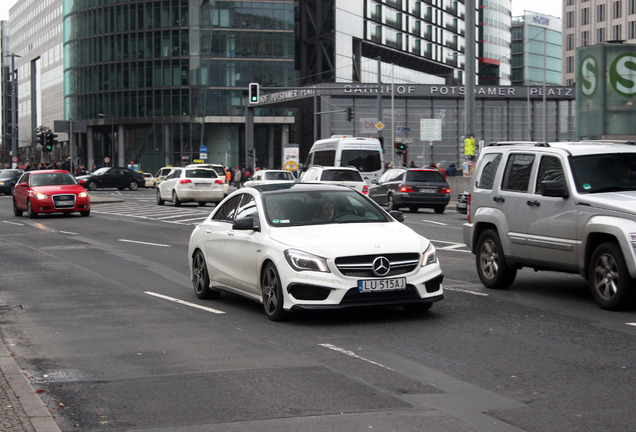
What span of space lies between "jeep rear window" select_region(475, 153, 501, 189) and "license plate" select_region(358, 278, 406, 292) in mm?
3473

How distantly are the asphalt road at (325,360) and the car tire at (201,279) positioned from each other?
0.18m

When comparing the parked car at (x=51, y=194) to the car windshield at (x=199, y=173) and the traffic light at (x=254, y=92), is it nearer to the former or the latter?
the car windshield at (x=199, y=173)

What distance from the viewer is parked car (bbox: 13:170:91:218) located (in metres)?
31.5

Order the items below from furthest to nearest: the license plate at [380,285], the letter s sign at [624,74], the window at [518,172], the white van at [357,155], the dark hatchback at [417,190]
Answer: the white van at [357,155], the dark hatchback at [417,190], the letter s sign at [624,74], the window at [518,172], the license plate at [380,285]

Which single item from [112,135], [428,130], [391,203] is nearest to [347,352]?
[391,203]

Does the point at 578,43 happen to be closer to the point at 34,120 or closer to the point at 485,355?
the point at 34,120

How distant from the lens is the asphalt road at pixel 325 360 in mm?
6039

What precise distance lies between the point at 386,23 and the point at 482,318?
93372 mm

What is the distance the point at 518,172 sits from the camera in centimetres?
1209

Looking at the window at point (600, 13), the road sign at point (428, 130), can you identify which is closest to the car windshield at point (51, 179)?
the road sign at point (428, 130)

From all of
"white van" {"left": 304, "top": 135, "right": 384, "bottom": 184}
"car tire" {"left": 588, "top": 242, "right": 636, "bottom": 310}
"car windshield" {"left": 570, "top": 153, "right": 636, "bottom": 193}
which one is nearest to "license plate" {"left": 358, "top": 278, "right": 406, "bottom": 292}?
"car tire" {"left": 588, "top": 242, "right": 636, "bottom": 310}

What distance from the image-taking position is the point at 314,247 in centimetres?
952

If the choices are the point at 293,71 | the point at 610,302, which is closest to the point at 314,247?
the point at 610,302

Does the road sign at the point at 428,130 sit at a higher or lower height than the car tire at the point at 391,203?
higher
